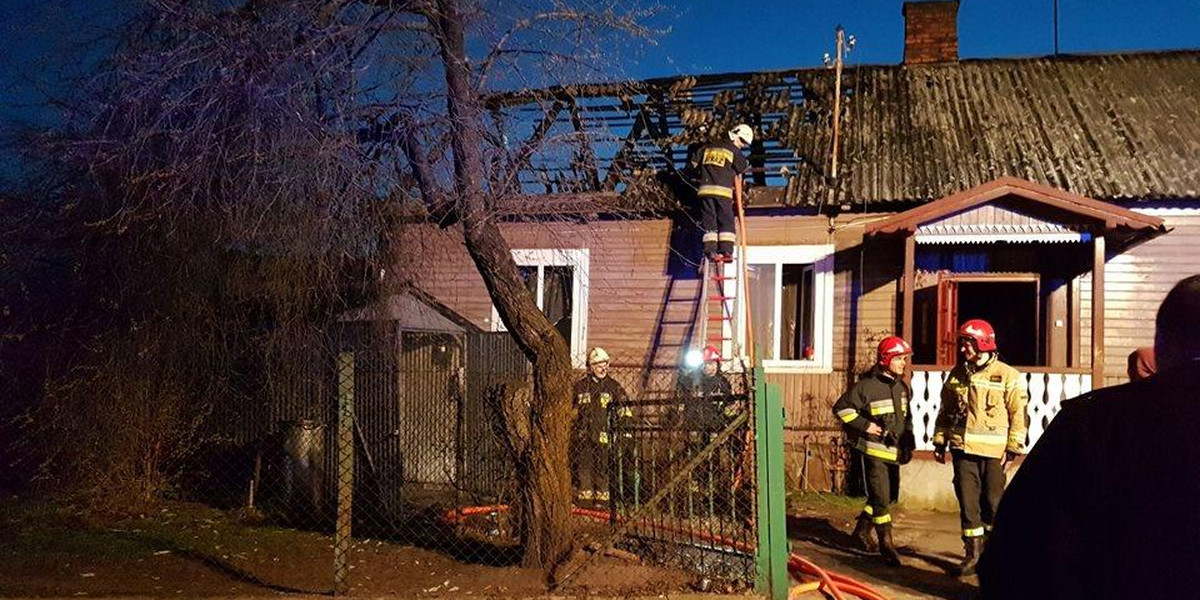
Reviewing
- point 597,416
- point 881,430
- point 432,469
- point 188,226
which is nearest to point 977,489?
point 881,430

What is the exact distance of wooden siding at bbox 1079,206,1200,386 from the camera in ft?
34.9

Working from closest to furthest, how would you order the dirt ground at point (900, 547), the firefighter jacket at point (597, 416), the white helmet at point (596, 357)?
the firefighter jacket at point (597, 416), the dirt ground at point (900, 547), the white helmet at point (596, 357)

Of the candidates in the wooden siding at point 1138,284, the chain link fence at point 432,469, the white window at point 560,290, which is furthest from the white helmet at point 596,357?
the wooden siding at point 1138,284

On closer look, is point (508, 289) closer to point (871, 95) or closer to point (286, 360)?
point (286, 360)

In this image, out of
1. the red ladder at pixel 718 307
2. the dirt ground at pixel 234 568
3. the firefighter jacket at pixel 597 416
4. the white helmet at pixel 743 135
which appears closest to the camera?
the dirt ground at pixel 234 568

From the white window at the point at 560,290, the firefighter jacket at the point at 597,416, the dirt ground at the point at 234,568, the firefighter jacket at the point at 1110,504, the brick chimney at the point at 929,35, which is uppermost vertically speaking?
the brick chimney at the point at 929,35

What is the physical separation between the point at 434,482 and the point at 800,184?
5.86 meters

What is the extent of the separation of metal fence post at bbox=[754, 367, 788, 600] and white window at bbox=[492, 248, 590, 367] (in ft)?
20.2

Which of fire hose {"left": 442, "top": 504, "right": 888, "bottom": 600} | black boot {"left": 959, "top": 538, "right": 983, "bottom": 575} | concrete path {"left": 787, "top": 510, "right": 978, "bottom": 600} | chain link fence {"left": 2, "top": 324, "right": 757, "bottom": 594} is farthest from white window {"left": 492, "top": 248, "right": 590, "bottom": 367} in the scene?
black boot {"left": 959, "top": 538, "right": 983, "bottom": 575}

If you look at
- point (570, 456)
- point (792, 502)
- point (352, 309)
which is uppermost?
point (352, 309)

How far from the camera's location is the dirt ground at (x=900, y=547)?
6.49m

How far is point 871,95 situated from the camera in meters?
12.9

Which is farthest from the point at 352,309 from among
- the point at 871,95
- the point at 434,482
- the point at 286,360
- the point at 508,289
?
the point at 871,95

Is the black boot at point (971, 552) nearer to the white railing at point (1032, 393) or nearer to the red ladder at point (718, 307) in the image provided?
the white railing at point (1032, 393)
